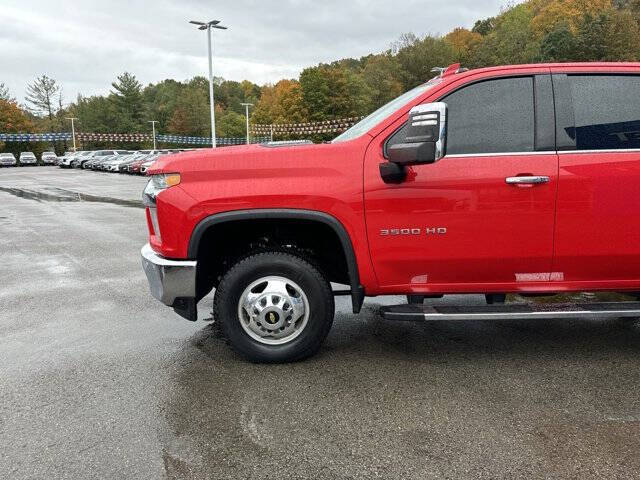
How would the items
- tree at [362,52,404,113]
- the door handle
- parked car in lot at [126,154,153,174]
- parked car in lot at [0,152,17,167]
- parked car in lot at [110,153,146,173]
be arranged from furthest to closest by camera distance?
tree at [362,52,404,113] < parked car in lot at [0,152,17,167] < parked car in lot at [110,153,146,173] < parked car in lot at [126,154,153,174] < the door handle

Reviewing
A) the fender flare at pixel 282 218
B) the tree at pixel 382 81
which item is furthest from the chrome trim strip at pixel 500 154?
the tree at pixel 382 81

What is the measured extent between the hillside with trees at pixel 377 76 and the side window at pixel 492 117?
6397 cm

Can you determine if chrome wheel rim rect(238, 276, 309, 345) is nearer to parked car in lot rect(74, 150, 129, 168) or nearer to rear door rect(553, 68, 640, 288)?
rear door rect(553, 68, 640, 288)

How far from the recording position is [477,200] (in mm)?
3469

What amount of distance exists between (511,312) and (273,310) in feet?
5.24

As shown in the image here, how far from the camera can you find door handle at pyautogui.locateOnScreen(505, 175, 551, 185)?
345cm

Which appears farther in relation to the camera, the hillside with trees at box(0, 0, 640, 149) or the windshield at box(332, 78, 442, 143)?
the hillside with trees at box(0, 0, 640, 149)

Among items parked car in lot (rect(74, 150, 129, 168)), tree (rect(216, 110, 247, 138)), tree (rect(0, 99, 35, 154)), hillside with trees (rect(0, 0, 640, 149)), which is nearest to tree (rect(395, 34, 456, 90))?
hillside with trees (rect(0, 0, 640, 149))

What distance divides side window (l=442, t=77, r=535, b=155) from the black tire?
49.8 inches

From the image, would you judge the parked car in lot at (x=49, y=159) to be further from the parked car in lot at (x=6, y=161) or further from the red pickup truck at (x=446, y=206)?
the red pickup truck at (x=446, y=206)

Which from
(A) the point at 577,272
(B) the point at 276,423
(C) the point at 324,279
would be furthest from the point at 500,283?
(B) the point at 276,423

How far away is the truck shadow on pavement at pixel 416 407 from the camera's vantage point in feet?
8.52

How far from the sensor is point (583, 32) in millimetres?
60844

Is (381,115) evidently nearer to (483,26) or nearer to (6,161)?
(6,161)
